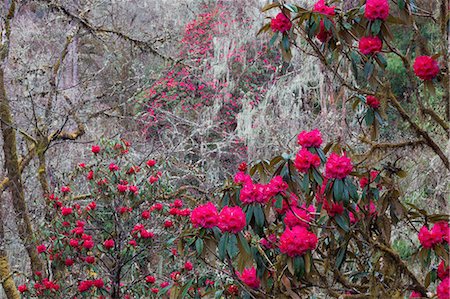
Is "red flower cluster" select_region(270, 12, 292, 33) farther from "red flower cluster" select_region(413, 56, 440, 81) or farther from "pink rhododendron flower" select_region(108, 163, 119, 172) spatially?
"pink rhododendron flower" select_region(108, 163, 119, 172)

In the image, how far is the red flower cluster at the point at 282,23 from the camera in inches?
71.3

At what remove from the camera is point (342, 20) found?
1.85 meters

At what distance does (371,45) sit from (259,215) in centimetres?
63

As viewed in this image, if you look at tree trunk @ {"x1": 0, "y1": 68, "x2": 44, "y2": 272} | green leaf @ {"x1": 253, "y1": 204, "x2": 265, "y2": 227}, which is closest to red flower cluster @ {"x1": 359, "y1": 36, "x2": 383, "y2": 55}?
green leaf @ {"x1": 253, "y1": 204, "x2": 265, "y2": 227}

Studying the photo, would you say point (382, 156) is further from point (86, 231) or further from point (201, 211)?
point (86, 231)

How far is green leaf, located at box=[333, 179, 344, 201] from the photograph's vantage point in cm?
156

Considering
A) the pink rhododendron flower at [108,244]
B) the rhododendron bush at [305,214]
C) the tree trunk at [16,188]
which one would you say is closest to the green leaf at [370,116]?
the rhododendron bush at [305,214]

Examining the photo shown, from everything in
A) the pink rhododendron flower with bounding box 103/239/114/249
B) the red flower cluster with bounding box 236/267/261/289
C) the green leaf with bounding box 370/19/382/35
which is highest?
the green leaf with bounding box 370/19/382/35

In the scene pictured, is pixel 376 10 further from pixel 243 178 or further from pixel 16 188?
pixel 16 188

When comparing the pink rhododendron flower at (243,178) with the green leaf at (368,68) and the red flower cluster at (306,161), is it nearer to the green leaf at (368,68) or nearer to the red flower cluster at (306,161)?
the red flower cluster at (306,161)

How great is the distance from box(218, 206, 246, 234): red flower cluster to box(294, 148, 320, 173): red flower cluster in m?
0.24

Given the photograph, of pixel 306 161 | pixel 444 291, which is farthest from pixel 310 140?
pixel 444 291

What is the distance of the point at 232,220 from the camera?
1.53 metres

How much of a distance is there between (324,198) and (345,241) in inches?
6.1
